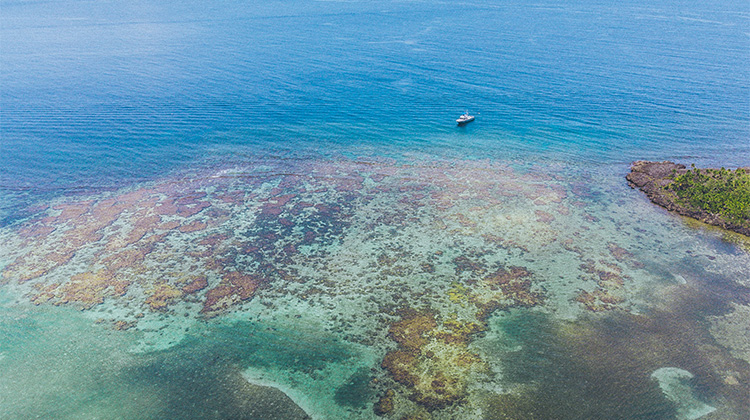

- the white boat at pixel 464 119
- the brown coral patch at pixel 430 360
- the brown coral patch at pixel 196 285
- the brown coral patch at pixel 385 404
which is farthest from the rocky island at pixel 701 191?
the brown coral patch at pixel 196 285

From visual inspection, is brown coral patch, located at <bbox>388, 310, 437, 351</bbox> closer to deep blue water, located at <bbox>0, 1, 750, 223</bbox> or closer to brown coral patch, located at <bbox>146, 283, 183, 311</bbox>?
brown coral patch, located at <bbox>146, 283, 183, 311</bbox>

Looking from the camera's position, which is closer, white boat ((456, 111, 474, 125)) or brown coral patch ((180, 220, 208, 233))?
brown coral patch ((180, 220, 208, 233))

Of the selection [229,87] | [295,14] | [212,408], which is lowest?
[212,408]

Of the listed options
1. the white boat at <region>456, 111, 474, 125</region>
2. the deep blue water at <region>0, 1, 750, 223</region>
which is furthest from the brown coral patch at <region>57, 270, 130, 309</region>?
the white boat at <region>456, 111, 474, 125</region>

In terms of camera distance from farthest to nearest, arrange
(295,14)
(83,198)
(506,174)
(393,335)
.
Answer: (295,14) → (506,174) → (83,198) → (393,335)

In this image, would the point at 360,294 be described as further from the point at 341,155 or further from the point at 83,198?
the point at 83,198

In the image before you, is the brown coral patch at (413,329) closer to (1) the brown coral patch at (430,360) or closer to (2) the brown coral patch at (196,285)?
(1) the brown coral patch at (430,360)

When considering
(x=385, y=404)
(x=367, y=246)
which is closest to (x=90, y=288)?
(x=367, y=246)

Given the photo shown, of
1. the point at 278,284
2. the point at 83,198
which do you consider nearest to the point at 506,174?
the point at 278,284
